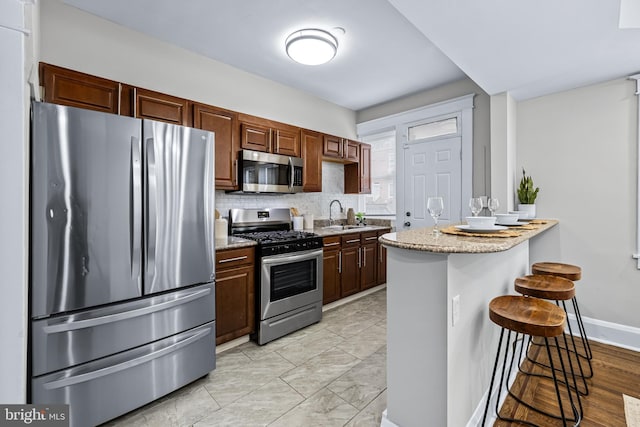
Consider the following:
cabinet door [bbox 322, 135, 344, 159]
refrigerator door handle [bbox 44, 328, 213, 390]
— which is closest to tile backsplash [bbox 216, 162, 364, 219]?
cabinet door [bbox 322, 135, 344, 159]

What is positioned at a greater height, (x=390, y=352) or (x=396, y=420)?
(x=390, y=352)

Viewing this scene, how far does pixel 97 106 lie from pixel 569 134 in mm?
4312

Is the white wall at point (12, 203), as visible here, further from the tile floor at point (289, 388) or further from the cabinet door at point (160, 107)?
the cabinet door at point (160, 107)

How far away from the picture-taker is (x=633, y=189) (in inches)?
101

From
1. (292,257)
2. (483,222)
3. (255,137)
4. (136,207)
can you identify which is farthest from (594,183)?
(136,207)

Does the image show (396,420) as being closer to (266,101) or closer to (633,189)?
(633,189)

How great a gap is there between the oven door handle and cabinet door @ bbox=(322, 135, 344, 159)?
1.50 metres

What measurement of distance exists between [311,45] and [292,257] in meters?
1.99

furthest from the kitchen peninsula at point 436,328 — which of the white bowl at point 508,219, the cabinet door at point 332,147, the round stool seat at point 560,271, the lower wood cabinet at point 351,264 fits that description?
the cabinet door at point 332,147

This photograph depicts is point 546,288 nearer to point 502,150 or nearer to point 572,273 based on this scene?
point 572,273

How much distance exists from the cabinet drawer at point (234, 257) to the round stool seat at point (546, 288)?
2.14m

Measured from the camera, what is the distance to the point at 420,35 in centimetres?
261

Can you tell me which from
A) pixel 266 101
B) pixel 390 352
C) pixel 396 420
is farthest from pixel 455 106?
pixel 396 420

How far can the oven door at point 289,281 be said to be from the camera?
2689 millimetres
